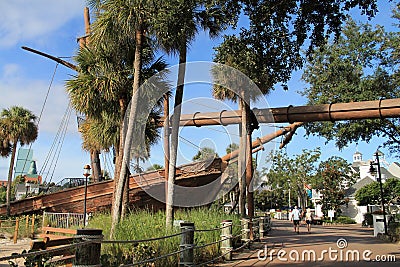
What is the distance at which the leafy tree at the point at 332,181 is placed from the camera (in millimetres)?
46500

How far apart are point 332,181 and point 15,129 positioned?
115 ft

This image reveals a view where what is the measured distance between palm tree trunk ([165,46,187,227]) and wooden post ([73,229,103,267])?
546 centimetres

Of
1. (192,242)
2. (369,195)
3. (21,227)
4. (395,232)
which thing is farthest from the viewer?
(369,195)

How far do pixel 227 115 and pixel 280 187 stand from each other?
1603 inches

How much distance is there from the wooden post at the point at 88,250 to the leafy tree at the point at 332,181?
1773 inches

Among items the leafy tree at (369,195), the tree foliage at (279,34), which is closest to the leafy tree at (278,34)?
the tree foliage at (279,34)

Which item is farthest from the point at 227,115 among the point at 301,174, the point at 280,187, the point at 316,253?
the point at 280,187

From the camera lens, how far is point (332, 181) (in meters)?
46.8

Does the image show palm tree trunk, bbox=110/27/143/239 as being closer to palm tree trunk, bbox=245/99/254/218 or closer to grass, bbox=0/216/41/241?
palm tree trunk, bbox=245/99/254/218

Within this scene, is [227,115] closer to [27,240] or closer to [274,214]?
[27,240]

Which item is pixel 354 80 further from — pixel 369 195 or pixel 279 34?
pixel 369 195

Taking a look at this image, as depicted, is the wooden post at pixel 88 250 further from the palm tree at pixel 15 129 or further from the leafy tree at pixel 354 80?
the palm tree at pixel 15 129

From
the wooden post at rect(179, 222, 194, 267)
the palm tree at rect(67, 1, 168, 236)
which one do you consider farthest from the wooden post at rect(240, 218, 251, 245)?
the wooden post at rect(179, 222, 194, 267)

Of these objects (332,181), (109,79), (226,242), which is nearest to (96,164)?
(109,79)
